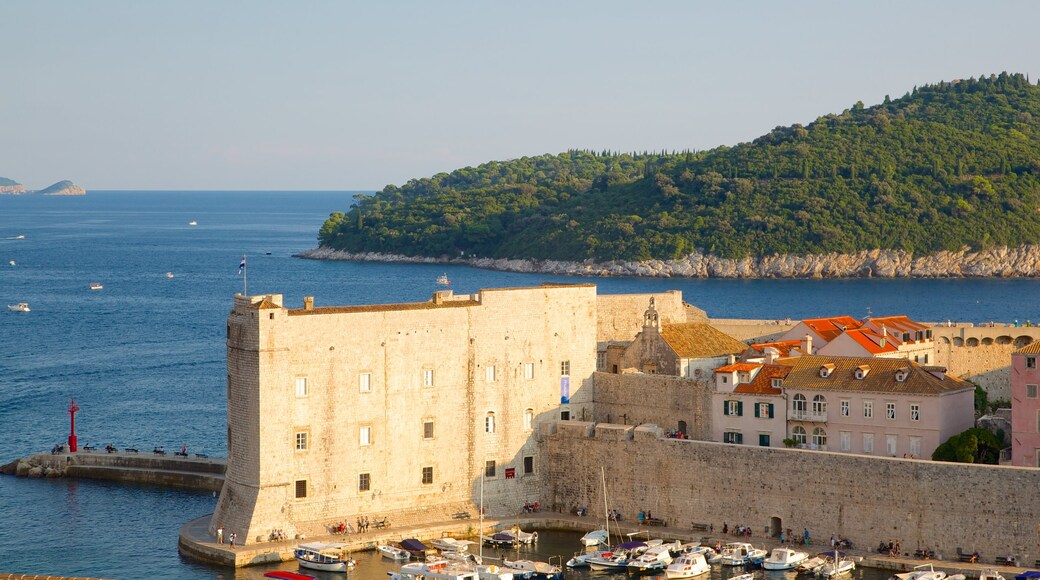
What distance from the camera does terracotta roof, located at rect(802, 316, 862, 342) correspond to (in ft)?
213

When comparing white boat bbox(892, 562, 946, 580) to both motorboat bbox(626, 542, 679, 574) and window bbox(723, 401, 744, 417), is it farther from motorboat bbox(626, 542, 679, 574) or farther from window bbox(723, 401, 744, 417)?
window bbox(723, 401, 744, 417)

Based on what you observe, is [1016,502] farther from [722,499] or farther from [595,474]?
[595,474]

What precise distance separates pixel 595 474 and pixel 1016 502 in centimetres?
1560

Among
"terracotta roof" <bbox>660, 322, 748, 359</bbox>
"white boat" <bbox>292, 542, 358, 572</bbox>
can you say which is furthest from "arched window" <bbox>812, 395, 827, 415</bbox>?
"white boat" <bbox>292, 542, 358, 572</bbox>

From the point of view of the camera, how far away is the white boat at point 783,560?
48.2 meters

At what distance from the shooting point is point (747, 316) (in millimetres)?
137375

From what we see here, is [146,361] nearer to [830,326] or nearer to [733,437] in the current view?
[830,326]

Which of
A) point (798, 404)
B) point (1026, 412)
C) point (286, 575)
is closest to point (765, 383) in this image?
point (798, 404)

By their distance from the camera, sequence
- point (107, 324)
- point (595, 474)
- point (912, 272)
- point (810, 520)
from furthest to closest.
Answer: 1. point (912, 272)
2. point (107, 324)
3. point (595, 474)
4. point (810, 520)

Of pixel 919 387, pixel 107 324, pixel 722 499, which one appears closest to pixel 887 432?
pixel 919 387

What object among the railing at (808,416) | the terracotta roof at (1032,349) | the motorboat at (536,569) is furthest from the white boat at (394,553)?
the terracotta roof at (1032,349)

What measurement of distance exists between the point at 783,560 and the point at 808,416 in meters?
7.38

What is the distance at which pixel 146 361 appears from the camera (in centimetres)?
10850

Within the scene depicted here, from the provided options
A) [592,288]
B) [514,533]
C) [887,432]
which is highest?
[592,288]
